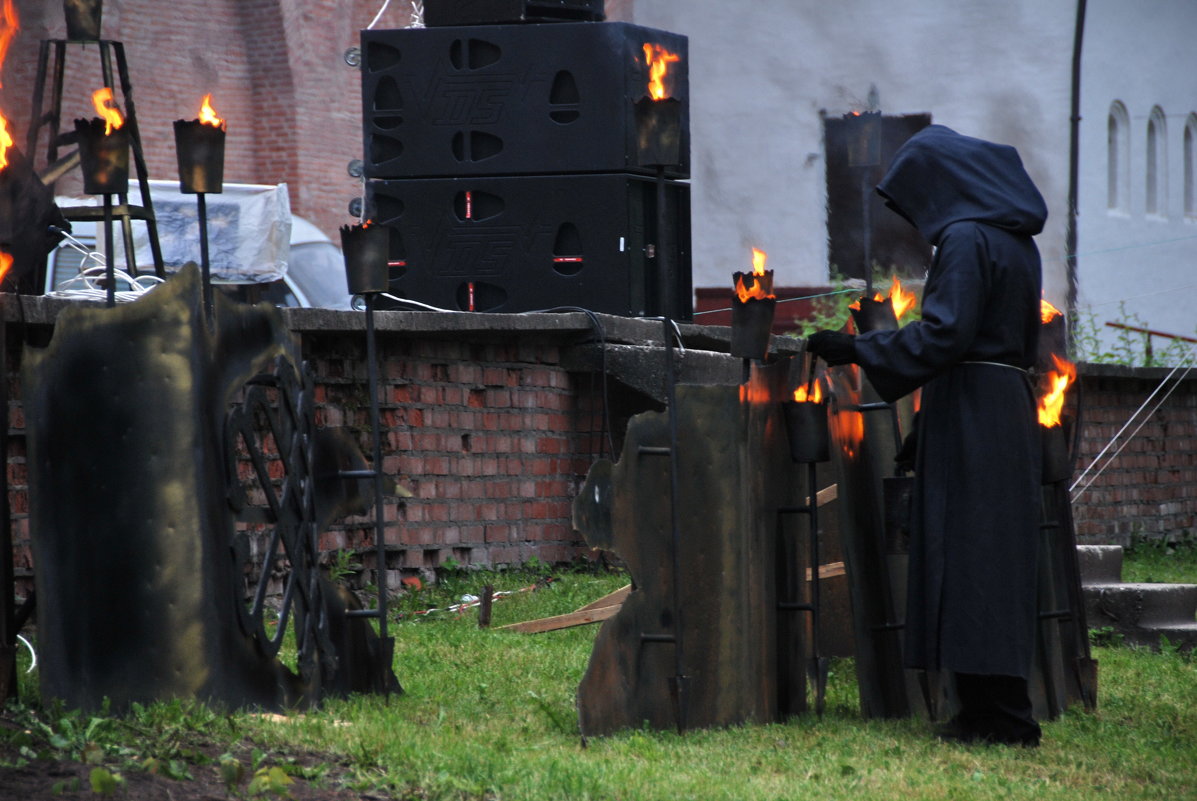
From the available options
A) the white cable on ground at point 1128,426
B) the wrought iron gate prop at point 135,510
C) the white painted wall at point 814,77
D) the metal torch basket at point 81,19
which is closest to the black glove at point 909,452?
the wrought iron gate prop at point 135,510

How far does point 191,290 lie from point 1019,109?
17802 millimetres

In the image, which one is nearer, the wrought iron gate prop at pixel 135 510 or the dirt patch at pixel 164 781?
the dirt patch at pixel 164 781

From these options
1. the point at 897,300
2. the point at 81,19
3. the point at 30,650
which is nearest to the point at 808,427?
the point at 897,300

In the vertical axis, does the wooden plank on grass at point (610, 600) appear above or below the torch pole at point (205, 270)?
below

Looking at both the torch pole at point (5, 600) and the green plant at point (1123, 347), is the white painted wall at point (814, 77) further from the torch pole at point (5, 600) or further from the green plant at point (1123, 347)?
the torch pole at point (5, 600)

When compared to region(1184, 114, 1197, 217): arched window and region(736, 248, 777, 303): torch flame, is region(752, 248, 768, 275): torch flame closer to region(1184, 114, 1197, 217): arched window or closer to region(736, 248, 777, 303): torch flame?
region(736, 248, 777, 303): torch flame

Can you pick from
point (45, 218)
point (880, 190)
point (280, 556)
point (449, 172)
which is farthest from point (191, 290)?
point (449, 172)

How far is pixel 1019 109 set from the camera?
2086 cm

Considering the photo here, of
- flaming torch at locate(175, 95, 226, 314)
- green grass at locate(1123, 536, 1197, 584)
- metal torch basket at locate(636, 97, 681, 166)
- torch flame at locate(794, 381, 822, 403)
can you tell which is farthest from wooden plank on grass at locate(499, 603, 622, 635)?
green grass at locate(1123, 536, 1197, 584)

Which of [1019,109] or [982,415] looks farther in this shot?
[1019,109]

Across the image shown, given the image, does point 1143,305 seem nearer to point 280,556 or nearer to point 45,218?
point 280,556

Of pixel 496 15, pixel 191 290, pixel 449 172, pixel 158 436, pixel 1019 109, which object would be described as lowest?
pixel 158 436

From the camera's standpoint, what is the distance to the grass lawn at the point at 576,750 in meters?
4.13

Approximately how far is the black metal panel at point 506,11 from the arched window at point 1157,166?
1562 centimetres
